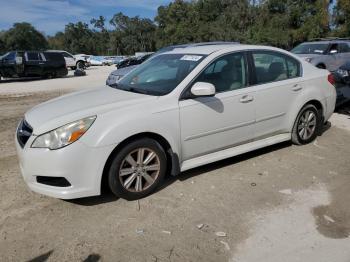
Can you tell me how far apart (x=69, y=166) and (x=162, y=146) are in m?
1.10

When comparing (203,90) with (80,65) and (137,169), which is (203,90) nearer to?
(137,169)

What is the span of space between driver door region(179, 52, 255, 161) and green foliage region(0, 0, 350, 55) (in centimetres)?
3898

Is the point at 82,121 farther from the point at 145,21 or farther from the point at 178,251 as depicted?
the point at 145,21

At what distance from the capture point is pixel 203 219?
3.73 meters

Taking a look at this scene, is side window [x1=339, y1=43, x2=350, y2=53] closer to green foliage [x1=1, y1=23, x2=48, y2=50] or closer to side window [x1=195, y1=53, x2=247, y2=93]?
side window [x1=195, y1=53, x2=247, y2=93]

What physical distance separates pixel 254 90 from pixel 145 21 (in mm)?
104915

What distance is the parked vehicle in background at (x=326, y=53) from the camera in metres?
12.7

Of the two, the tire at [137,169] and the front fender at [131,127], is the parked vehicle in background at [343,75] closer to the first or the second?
the front fender at [131,127]

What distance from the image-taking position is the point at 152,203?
4.09 meters

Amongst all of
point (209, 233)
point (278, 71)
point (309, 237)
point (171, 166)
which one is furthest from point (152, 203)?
point (278, 71)

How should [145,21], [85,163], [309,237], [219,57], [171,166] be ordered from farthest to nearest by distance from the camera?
[145,21] < [219,57] < [171,166] < [85,163] < [309,237]

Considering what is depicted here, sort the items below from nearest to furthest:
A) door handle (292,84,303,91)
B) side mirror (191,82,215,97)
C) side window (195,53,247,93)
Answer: side mirror (191,82,215,97) → side window (195,53,247,93) → door handle (292,84,303,91)

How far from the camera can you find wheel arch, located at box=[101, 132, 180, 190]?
3889 millimetres

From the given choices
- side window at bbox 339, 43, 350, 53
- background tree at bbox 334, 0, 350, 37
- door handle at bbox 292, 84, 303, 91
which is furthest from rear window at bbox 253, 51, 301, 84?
background tree at bbox 334, 0, 350, 37
